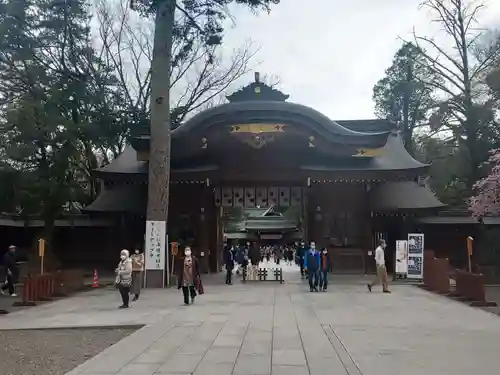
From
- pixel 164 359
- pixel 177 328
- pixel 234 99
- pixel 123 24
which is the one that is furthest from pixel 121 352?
pixel 123 24

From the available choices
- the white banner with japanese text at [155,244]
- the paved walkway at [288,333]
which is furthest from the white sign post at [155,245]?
the paved walkway at [288,333]

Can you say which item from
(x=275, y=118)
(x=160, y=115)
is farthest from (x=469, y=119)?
(x=160, y=115)

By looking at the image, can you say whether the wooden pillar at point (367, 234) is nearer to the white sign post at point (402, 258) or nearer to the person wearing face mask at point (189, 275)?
the white sign post at point (402, 258)

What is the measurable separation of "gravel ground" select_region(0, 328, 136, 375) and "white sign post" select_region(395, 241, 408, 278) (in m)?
12.3

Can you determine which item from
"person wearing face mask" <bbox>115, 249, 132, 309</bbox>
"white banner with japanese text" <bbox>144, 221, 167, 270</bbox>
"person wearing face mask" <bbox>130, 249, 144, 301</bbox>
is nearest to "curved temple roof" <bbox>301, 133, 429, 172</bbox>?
"white banner with japanese text" <bbox>144, 221, 167, 270</bbox>

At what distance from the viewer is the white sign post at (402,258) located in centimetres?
2047

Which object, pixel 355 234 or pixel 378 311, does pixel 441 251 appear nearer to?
pixel 355 234

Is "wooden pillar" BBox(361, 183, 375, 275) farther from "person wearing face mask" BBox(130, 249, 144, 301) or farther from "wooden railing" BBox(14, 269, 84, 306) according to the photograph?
"wooden railing" BBox(14, 269, 84, 306)

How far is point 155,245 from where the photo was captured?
19.8 metres

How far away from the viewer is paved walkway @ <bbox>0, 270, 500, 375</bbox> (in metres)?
7.41

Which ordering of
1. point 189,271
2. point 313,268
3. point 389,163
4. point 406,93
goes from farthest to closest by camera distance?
point 406,93 < point 389,163 < point 313,268 < point 189,271

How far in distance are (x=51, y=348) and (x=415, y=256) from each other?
14.4 metres

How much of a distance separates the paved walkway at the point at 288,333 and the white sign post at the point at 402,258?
11.3ft

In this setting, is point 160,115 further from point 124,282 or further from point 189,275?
point 124,282
